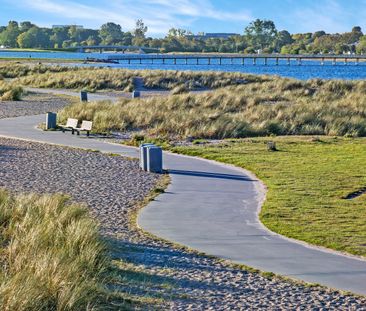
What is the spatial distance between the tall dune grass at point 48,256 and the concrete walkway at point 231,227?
1.55 m

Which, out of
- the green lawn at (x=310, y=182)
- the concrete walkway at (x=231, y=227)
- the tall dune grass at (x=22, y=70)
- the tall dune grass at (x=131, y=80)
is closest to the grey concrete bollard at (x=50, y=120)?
the green lawn at (x=310, y=182)

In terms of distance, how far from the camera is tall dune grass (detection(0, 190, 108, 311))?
27.1 ft

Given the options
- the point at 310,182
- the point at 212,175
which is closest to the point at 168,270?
the point at 310,182

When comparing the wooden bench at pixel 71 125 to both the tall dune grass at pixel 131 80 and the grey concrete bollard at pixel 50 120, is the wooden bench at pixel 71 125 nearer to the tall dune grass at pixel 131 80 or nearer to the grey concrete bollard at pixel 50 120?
the grey concrete bollard at pixel 50 120

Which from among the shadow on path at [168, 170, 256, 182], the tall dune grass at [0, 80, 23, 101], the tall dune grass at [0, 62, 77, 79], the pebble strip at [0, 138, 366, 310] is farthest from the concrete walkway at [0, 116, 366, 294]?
the tall dune grass at [0, 62, 77, 79]

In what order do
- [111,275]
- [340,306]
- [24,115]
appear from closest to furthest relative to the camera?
[340,306], [111,275], [24,115]

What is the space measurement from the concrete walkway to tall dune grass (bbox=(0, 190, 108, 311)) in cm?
155

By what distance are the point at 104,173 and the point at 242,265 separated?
28.6 ft

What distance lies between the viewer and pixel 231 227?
1277 centimetres

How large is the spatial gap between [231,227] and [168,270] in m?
2.57

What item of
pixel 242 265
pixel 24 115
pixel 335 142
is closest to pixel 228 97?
pixel 24 115

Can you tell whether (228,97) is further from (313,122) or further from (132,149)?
(132,149)

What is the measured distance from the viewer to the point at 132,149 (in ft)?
77.4

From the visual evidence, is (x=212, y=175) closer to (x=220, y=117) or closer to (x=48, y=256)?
(x=48, y=256)
